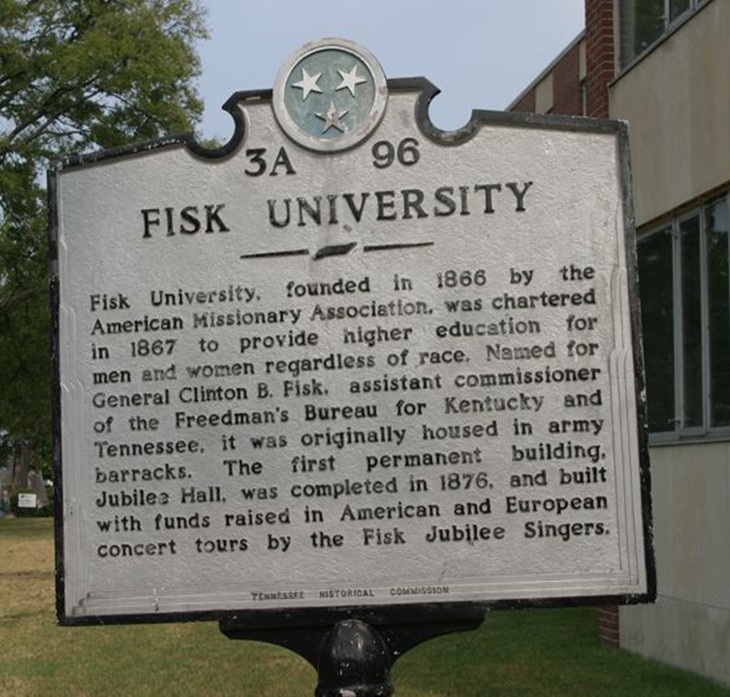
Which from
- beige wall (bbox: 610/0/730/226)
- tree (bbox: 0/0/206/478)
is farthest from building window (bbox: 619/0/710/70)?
tree (bbox: 0/0/206/478)

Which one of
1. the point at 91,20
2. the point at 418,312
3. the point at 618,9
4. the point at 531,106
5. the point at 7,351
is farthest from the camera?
the point at 7,351

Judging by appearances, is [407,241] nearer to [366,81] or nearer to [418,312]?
[418,312]

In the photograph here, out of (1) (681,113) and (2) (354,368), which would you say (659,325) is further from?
(2) (354,368)

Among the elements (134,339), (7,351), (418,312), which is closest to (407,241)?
(418,312)

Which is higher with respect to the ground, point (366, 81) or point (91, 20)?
point (91, 20)

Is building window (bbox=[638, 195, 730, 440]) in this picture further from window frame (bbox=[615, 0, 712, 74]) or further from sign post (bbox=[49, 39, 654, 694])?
sign post (bbox=[49, 39, 654, 694])

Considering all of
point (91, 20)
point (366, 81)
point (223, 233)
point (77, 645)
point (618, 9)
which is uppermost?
point (91, 20)

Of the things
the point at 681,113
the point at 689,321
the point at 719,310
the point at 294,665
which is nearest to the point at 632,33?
the point at 681,113

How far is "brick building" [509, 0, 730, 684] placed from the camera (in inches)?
411

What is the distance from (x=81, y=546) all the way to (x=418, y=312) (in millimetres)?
1308

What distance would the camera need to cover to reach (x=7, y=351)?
112 ft

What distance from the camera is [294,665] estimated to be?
39.4 ft

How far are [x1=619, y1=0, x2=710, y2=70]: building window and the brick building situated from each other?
0.06 ft

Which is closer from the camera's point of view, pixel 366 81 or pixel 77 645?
pixel 366 81
